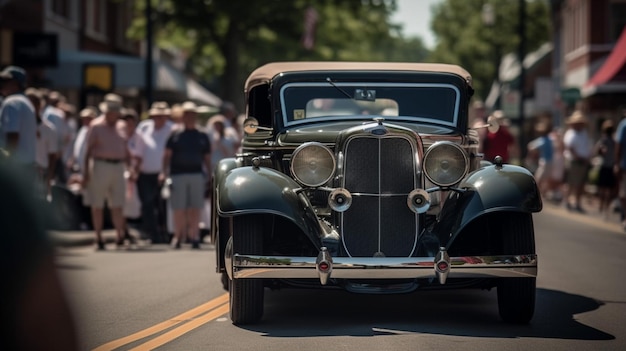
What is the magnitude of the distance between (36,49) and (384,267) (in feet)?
54.3

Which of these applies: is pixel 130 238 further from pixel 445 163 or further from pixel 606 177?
pixel 445 163

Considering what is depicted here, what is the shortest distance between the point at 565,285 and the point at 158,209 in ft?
24.5

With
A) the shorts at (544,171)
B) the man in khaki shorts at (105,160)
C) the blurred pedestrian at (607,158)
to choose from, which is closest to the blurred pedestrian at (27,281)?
the man in khaki shorts at (105,160)

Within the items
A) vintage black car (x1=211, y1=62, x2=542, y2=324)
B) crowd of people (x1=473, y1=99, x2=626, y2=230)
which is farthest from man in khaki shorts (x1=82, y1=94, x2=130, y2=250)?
vintage black car (x1=211, y1=62, x2=542, y2=324)

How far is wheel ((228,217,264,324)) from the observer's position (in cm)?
872

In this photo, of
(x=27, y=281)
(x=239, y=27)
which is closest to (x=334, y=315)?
(x=27, y=281)

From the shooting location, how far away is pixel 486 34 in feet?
248

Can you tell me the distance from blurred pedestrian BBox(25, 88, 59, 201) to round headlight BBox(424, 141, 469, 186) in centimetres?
698

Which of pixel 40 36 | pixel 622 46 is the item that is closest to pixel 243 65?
pixel 622 46

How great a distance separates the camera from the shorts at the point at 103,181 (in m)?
16.0

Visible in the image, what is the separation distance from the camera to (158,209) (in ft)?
58.0

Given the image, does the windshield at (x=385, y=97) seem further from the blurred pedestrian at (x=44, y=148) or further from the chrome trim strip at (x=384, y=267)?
the blurred pedestrian at (x=44, y=148)

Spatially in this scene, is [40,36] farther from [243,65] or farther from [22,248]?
Result: [243,65]

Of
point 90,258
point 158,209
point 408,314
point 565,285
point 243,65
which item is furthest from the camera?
point 243,65
